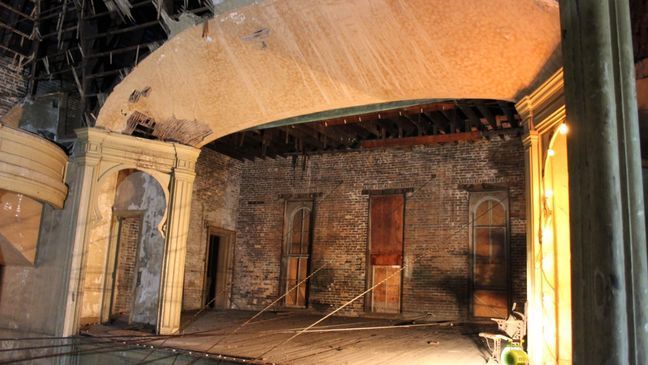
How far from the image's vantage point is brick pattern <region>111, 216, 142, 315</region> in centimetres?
1160

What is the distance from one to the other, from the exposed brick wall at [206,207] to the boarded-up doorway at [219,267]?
0.31 metres

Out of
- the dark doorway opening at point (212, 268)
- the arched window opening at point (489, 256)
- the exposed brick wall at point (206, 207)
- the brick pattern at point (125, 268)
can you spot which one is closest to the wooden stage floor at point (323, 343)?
the arched window opening at point (489, 256)

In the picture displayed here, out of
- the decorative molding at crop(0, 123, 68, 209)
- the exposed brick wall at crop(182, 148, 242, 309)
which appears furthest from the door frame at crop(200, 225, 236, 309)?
the decorative molding at crop(0, 123, 68, 209)

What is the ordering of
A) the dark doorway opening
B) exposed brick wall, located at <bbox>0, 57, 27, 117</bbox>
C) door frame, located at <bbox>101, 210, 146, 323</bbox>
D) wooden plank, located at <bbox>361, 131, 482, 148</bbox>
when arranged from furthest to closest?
the dark doorway opening, wooden plank, located at <bbox>361, 131, 482, 148</bbox>, door frame, located at <bbox>101, 210, 146, 323</bbox>, exposed brick wall, located at <bbox>0, 57, 27, 117</bbox>

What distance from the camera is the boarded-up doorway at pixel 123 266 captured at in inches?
434

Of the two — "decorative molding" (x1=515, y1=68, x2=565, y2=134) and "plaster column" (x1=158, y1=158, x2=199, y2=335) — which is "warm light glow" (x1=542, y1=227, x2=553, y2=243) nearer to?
"decorative molding" (x1=515, y1=68, x2=565, y2=134)

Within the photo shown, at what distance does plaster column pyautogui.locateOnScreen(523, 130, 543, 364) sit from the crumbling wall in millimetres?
6547

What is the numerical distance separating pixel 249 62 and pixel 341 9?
6.68ft

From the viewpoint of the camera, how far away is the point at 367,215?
14.7 metres

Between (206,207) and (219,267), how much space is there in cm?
200

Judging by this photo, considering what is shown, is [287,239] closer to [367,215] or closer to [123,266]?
[367,215]

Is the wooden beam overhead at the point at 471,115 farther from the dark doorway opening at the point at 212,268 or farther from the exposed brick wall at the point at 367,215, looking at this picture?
the dark doorway opening at the point at 212,268

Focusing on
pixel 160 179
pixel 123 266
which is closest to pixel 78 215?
pixel 160 179

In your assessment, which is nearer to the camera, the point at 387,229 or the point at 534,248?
the point at 534,248
